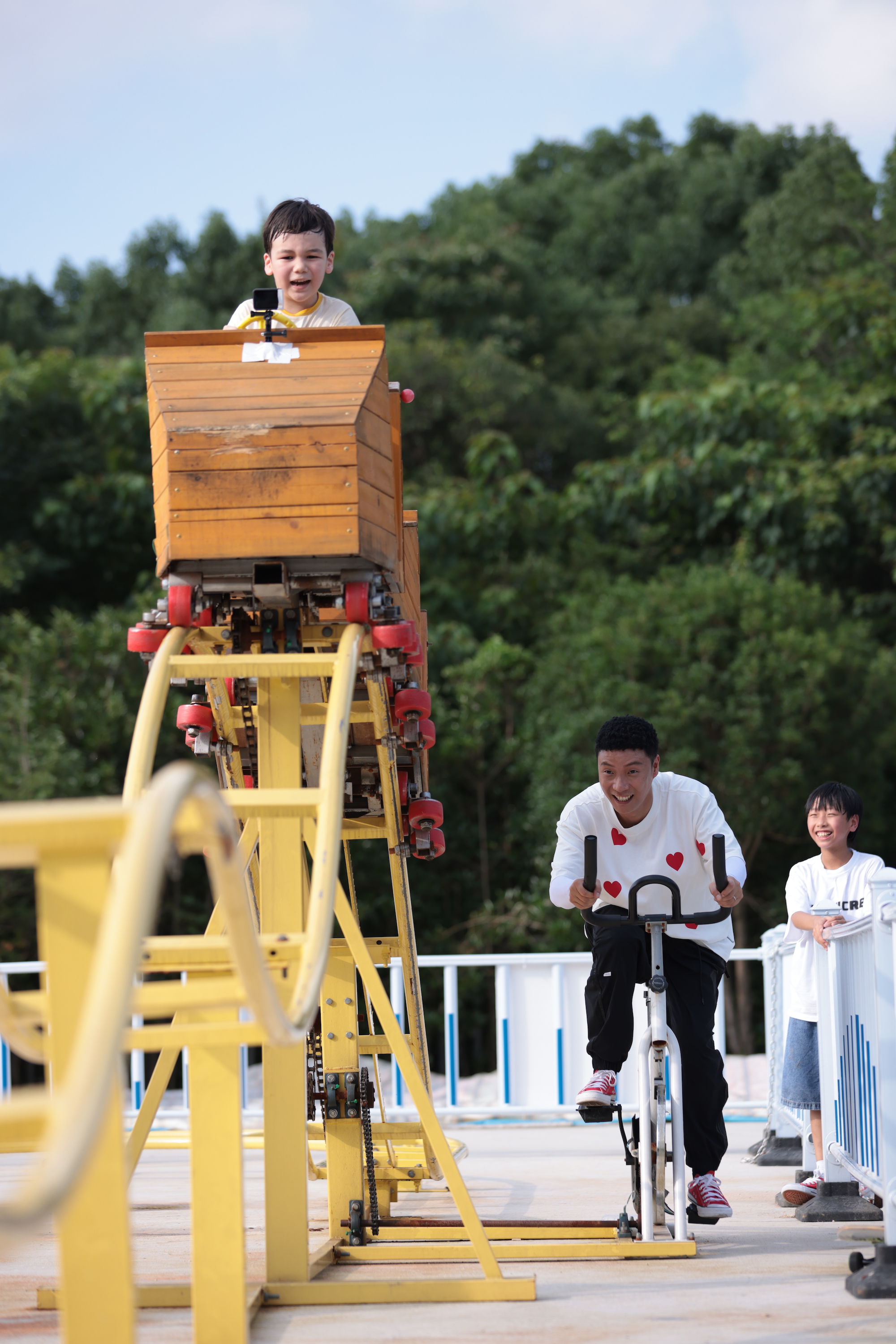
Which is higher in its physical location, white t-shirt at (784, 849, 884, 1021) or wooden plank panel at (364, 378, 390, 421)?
wooden plank panel at (364, 378, 390, 421)

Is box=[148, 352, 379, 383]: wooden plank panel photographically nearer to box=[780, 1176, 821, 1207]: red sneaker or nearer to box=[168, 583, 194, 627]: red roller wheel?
box=[168, 583, 194, 627]: red roller wheel

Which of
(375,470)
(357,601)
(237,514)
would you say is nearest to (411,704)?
(357,601)

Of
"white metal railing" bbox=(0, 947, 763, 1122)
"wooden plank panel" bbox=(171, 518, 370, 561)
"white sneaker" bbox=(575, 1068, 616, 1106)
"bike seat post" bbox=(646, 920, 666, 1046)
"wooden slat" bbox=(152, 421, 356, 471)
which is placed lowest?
"white metal railing" bbox=(0, 947, 763, 1122)

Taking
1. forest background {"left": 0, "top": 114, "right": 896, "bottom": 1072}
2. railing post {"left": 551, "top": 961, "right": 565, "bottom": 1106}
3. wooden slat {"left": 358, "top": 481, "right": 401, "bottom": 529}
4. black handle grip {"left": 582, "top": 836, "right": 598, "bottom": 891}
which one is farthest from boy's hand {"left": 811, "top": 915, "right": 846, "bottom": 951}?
forest background {"left": 0, "top": 114, "right": 896, "bottom": 1072}

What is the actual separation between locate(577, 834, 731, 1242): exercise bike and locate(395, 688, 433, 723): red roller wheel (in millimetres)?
579

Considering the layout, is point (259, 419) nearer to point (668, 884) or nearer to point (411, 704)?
point (411, 704)

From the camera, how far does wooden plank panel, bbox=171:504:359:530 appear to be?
317 centimetres

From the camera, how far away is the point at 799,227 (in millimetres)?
18078

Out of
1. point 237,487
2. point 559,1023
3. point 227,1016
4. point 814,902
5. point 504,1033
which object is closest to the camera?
point 227,1016

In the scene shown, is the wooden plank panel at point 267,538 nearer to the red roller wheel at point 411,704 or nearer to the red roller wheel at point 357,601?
the red roller wheel at point 357,601

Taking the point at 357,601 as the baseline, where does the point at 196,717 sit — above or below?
below

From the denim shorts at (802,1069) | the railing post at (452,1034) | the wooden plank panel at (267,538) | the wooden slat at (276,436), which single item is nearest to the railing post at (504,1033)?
the railing post at (452,1034)

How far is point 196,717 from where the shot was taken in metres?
3.86

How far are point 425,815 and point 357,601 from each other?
101 centimetres
